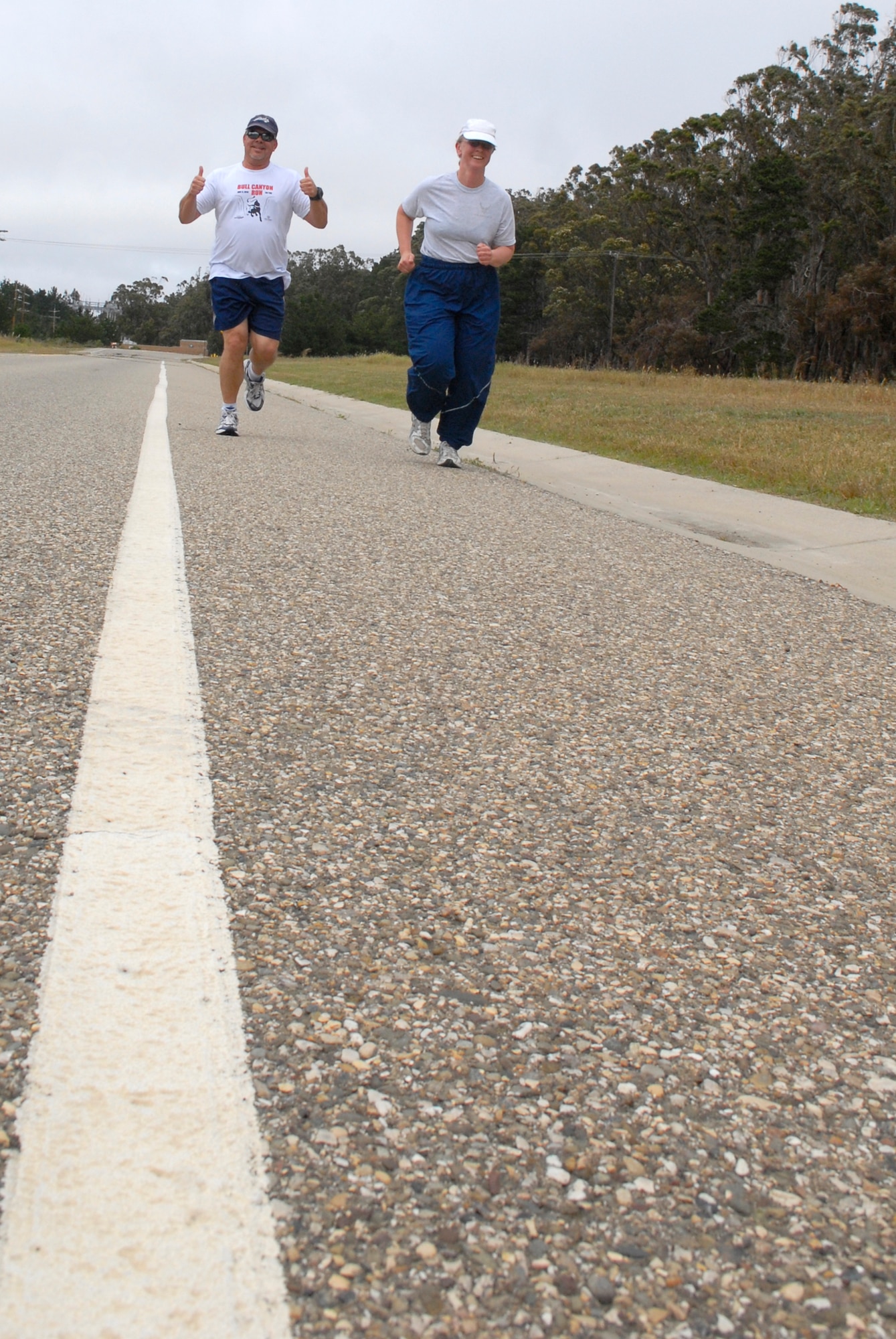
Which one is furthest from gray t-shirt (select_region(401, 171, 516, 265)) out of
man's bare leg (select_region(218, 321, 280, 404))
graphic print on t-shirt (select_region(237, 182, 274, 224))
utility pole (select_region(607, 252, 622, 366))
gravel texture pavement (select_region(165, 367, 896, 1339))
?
utility pole (select_region(607, 252, 622, 366))

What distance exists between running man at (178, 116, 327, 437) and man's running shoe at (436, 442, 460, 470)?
4.20ft

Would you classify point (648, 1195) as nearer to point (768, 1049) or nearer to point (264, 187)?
point (768, 1049)

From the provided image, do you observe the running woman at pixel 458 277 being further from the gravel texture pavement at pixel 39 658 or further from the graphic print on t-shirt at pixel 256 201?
the gravel texture pavement at pixel 39 658

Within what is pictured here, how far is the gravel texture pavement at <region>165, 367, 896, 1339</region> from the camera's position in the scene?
1.23 metres

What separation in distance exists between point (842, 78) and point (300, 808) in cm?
6317

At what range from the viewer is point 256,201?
26.5 ft

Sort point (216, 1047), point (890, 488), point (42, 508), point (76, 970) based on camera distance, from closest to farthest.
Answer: point (216, 1047) < point (76, 970) < point (42, 508) < point (890, 488)

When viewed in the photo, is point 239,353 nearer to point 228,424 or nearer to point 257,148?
point 228,424

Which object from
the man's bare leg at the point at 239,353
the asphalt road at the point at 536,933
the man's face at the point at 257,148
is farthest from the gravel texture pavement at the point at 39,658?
the man's face at the point at 257,148

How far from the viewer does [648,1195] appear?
4.34 feet

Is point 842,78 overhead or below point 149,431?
overhead

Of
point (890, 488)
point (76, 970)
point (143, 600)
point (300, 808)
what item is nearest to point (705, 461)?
point (890, 488)

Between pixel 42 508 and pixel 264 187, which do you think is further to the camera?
pixel 264 187

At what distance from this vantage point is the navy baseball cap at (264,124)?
7.93 meters
